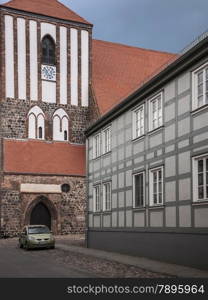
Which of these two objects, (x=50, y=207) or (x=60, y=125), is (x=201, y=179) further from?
(x=60, y=125)

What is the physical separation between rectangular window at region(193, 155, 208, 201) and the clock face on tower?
94.5 feet

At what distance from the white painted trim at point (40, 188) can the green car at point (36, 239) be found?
38.4ft

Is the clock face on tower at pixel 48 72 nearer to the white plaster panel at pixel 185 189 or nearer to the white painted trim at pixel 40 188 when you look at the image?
the white painted trim at pixel 40 188

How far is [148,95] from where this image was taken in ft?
68.6

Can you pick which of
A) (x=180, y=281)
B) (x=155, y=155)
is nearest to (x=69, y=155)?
(x=155, y=155)

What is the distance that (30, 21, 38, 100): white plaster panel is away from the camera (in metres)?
43.2

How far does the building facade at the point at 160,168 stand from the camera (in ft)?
54.4

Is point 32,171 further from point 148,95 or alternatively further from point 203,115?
point 203,115

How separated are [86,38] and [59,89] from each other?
201 inches

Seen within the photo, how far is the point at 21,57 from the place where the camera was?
141 feet

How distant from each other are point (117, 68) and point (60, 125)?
8.38 meters

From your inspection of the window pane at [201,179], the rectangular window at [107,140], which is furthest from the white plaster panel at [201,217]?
the rectangular window at [107,140]

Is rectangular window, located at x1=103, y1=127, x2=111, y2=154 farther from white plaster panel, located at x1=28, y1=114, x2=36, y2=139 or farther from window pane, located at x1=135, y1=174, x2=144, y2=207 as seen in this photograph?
white plaster panel, located at x1=28, y1=114, x2=36, y2=139

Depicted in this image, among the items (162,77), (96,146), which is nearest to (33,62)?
(96,146)
